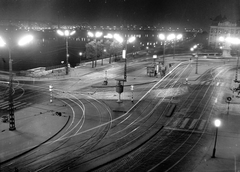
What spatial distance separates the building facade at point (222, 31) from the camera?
109 m

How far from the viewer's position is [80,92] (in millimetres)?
32844

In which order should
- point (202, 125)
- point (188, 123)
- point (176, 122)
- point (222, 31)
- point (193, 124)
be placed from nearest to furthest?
point (202, 125) < point (193, 124) < point (188, 123) < point (176, 122) < point (222, 31)

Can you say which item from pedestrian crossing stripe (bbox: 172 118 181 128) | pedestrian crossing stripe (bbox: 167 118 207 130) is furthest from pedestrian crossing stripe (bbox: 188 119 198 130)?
pedestrian crossing stripe (bbox: 172 118 181 128)

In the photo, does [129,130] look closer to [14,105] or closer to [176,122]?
[176,122]

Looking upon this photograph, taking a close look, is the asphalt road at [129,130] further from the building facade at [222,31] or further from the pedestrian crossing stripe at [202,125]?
the building facade at [222,31]

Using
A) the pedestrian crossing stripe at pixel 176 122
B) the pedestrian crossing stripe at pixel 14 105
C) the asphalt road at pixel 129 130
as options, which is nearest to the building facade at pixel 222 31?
the asphalt road at pixel 129 130

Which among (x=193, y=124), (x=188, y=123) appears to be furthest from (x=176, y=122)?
(x=193, y=124)

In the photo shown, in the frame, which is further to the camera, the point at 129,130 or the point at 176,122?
the point at 176,122

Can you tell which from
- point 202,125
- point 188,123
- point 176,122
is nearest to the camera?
point 202,125

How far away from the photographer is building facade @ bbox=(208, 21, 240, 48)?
109188 millimetres

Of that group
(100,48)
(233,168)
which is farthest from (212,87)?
(100,48)

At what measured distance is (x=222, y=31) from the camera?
113 metres

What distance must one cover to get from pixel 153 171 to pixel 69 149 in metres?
5.52

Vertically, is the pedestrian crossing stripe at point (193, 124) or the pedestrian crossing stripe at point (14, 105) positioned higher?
the pedestrian crossing stripe at point (14, 105)
